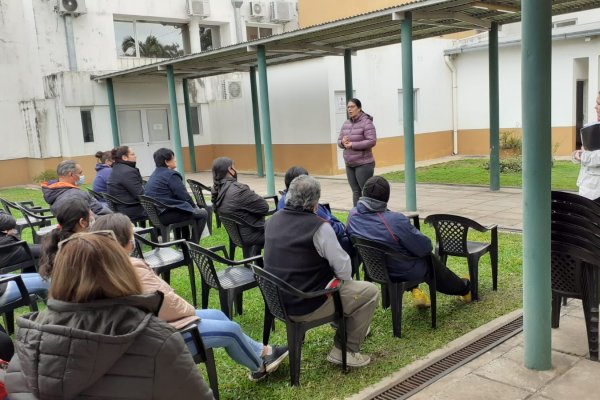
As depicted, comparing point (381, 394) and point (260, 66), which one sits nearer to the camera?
point (381, 394)

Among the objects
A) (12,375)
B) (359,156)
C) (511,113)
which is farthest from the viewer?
(511,113)

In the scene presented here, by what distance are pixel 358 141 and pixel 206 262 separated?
4552mm

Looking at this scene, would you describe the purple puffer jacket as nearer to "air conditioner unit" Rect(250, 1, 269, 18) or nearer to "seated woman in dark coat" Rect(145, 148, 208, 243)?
"seated woman in dark coat" Rect(145, 148, 208, 243)

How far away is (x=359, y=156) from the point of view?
26.8ft

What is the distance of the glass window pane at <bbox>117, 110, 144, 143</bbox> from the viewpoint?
1709 cm

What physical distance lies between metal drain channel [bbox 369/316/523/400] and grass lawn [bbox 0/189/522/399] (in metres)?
0.13

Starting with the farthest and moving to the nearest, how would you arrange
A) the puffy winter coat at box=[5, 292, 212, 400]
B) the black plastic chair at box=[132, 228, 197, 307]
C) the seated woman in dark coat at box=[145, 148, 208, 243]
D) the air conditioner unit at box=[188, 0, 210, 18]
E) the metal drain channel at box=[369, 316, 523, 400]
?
the air conditioner unit at box=[188, 0, 210, 18] → the seated woman in dark coat at box=[145, 148, 208, 243] → the black plastic chair at box=[132, 228, 197, 307] → the metal drain channel at box=[369, 316, 523, 400] → the puffy winter coat at box=[5, 292, 212, 400]

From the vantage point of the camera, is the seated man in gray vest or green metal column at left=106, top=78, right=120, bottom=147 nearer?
the seated man in gray vest

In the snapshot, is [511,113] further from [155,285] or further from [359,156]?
[155,285]

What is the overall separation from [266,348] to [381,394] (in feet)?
2.52

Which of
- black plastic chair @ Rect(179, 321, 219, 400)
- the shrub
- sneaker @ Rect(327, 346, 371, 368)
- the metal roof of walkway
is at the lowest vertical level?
sneaker @ Rect(327, 346, 371, 368)

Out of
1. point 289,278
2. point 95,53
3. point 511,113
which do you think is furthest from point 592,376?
point 95,53

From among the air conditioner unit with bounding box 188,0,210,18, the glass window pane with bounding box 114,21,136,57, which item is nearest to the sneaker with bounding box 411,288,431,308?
the glass window pane with bounding box 114,21,136,57

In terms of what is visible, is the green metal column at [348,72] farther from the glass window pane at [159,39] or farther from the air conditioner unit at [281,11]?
the air conditioner unit at [281,11]
